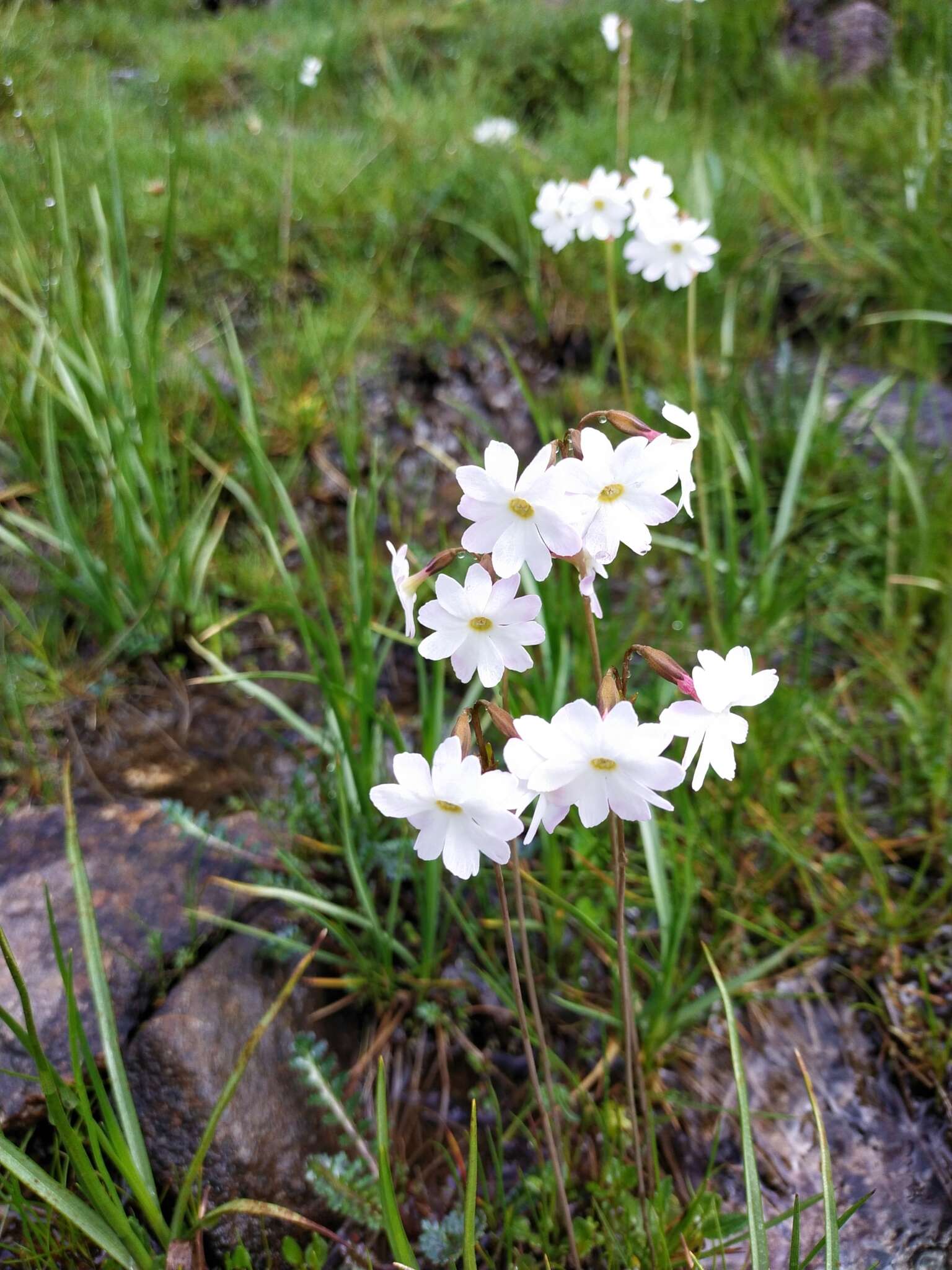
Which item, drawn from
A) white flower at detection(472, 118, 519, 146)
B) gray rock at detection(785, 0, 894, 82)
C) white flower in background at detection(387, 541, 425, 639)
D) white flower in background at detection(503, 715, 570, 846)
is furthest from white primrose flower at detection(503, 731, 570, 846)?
gray rock at detection(785, 0, 894, 82)

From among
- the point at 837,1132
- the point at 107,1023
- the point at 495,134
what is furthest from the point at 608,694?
the point at 495,134

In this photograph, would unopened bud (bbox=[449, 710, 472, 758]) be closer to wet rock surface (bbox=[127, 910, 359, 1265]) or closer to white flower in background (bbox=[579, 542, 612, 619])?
white flower in background (bbox=[579, 542, 612, 619])

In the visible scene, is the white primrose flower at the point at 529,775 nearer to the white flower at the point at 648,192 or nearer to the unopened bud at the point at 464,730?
the unopened bud at the point at 464,730

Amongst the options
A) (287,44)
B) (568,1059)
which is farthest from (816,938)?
(287,44)

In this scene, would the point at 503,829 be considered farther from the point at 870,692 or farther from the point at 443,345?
the point at 443,345

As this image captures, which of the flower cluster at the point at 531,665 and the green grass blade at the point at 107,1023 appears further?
the green grass blade at the point at 107,1023

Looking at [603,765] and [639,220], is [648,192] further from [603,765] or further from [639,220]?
[603,765]

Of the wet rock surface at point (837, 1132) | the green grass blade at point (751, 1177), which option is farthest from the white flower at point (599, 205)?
the wet rock surface at point (837, 1132)
